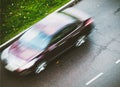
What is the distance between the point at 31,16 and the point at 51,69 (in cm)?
389

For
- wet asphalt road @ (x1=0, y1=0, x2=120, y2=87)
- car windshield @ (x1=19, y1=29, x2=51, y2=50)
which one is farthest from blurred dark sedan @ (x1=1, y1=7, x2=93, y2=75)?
wet asphalt road @ (x1=0, y1=0, x2=120, y2=87)

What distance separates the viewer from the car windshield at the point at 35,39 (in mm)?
14109

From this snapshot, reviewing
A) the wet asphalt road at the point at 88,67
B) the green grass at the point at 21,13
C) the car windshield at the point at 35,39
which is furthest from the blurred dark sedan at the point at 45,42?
the green grass at the point at 21,13

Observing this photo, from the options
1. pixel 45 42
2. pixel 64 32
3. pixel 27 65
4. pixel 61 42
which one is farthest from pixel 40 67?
pixel 64 32

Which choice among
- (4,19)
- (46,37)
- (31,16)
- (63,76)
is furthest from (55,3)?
(63,76)

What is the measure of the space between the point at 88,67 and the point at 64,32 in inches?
73.0

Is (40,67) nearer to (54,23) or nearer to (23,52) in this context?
(23,52)

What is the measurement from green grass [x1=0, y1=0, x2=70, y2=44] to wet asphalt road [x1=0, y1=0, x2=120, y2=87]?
2501 millimetres

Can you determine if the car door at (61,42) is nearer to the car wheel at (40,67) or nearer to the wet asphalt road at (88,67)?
the car wheel at (40,67)

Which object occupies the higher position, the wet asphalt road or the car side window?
the car side window

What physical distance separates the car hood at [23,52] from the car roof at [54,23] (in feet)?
3.53

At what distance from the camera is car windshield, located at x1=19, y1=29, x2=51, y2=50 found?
14109 mm

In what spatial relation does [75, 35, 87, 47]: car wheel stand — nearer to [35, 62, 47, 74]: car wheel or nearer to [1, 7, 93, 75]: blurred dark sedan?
[1, 7, 93, 75]: blurred dark sedan

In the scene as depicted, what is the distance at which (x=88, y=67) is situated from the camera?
46.7 feet
